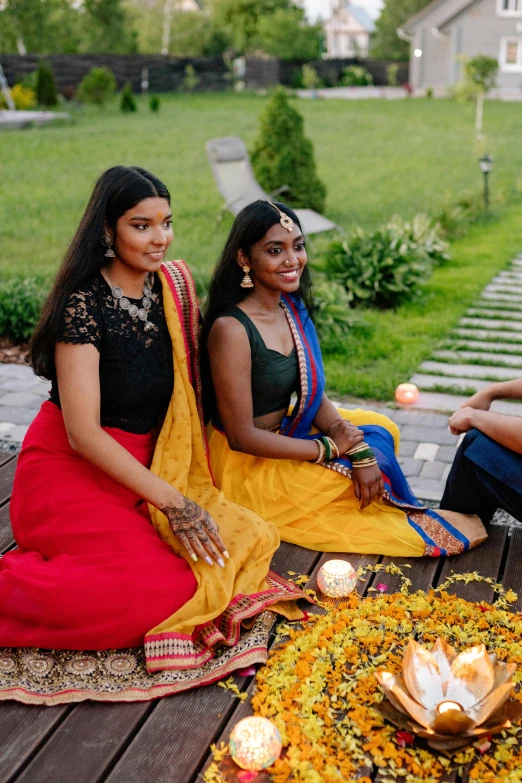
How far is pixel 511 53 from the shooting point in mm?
32625

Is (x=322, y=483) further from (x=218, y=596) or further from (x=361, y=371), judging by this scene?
(x=361, y=371)

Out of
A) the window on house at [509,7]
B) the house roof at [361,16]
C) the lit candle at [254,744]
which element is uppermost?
the house roof at [361,16]

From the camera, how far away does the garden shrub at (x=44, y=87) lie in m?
23.4

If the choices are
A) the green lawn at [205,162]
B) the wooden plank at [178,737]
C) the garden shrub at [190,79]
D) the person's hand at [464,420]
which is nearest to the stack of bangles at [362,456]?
the person's hand at [464,420]

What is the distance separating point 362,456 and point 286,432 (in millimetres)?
319

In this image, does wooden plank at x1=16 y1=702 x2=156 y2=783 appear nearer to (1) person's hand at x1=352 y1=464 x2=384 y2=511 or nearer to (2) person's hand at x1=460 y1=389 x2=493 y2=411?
(1) person's hand at x1=352 y1=464 x2=384 y2=511

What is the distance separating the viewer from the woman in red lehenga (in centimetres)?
235

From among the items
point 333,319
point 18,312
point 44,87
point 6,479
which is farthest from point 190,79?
point 6,479

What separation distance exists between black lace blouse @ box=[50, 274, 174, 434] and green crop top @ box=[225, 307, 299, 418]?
297 mm

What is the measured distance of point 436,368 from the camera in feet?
17.6

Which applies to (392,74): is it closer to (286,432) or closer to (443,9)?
(443,9)

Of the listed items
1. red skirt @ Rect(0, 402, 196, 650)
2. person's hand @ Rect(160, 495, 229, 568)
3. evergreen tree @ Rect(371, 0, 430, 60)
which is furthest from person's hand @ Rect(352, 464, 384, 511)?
evergreen tree @ Rect(371, 0, 430, 60)

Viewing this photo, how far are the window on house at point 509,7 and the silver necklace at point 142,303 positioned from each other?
1345 inches

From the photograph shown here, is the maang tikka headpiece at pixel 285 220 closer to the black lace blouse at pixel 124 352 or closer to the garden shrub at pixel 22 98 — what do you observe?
the black lace blouse at pixel 124 352
